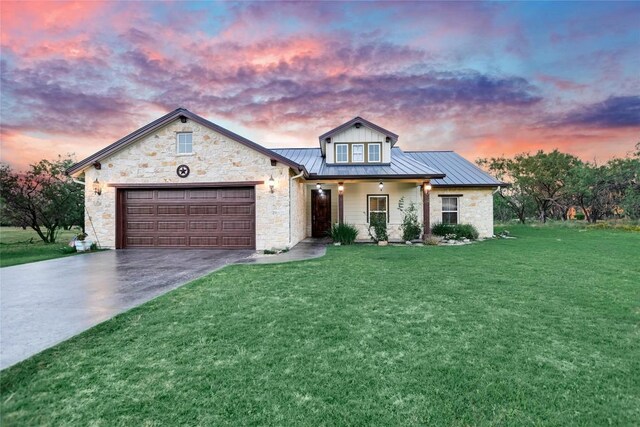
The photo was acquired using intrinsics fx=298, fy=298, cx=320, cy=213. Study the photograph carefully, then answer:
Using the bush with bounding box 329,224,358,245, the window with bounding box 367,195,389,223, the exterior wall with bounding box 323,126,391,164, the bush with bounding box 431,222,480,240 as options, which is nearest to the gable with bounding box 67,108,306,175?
the bush with bounding box 329,224,358,245

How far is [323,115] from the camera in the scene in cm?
1864

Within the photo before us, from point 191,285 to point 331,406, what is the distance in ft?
15.5

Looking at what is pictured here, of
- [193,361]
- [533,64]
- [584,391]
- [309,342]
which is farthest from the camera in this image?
[533,64]

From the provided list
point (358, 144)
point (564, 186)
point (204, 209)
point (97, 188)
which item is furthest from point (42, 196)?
point (564, 186)

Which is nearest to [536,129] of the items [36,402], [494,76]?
[494,76]

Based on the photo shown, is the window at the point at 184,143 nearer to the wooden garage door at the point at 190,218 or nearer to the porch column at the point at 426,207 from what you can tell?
the wooden garage door at the point at 190,218

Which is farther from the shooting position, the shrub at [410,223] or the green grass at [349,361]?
the shrub at [410,223]

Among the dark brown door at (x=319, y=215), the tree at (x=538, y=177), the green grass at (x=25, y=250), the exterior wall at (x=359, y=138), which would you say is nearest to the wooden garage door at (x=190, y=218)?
the green grass at (x=25, y=250)

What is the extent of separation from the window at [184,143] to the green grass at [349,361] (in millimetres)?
8163

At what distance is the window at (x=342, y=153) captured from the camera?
605 inches

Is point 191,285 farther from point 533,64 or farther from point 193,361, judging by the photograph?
point 533,64

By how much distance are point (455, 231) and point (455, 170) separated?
13.8 ft

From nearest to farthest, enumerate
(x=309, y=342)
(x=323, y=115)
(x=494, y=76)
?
(x=309, y=342) → (x=494, y=76) → (x=323, y=115)

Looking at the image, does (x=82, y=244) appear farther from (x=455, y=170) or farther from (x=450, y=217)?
(x=455, y=170)
